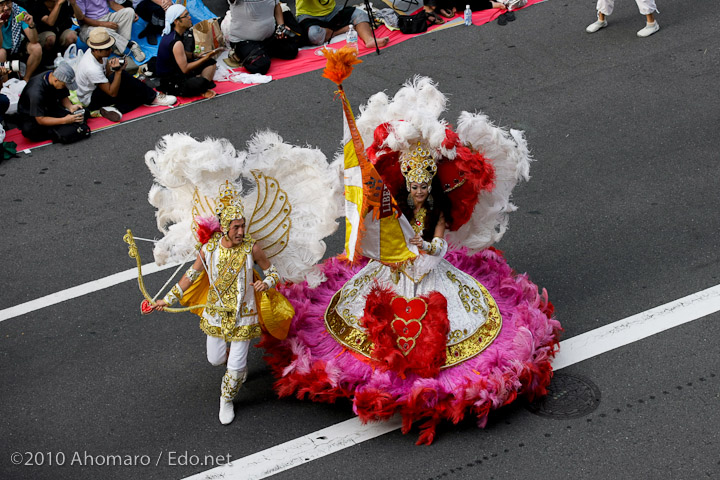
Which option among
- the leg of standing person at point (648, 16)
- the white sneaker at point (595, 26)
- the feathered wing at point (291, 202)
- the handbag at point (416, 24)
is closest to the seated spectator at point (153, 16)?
the handbag at point (416, 24)

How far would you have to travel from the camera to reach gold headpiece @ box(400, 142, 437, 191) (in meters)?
5.85

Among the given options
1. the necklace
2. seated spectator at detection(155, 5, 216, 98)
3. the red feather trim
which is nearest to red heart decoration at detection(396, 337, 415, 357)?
the red feather trim

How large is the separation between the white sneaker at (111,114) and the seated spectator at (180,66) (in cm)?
76

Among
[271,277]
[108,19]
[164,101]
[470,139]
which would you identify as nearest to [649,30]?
[470,139]

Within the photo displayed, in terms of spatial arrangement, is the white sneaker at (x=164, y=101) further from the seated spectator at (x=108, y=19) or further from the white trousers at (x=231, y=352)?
the white trousers at (x=231, y=352)

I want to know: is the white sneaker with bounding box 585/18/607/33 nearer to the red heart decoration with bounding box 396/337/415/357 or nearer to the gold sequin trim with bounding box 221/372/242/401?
the red heart decoration with bounding box 396/337/415/357

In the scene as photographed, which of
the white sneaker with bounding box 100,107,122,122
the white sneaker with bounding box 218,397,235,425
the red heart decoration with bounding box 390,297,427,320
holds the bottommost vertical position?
the white sneaker with bounding box 100,107,122,122

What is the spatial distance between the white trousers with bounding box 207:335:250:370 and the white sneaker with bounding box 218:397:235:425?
289 millimetres

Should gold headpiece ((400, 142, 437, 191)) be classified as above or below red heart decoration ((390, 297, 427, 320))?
above

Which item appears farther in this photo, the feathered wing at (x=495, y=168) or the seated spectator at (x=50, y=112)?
the seated spectator at (x=50, y=112)

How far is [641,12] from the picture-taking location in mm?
10953

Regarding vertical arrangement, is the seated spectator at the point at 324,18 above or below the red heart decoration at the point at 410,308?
below

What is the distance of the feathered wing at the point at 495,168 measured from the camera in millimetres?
6090

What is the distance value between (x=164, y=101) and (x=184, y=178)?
5.36 meters
